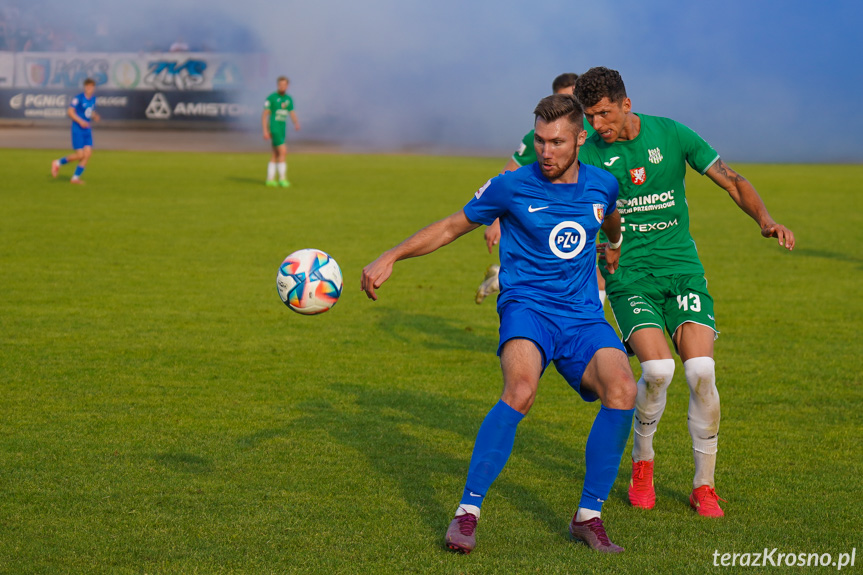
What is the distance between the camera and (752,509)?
4.93 meters

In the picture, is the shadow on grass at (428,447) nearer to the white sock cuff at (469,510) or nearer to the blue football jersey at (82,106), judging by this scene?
the white sock cuff at (469,510)

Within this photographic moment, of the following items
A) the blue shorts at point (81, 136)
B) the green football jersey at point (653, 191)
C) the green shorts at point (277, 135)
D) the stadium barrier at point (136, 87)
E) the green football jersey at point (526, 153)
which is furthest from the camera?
the stadium barrier at point (136, 87)

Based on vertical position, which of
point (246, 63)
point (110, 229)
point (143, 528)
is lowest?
point (143, 528)

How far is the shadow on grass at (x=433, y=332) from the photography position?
8.88m

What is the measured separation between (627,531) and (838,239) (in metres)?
13.5

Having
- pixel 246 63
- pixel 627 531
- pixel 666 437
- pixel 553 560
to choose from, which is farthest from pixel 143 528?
pixel 246 63

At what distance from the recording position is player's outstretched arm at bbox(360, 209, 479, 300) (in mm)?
4340

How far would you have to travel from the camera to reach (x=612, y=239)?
510 cm

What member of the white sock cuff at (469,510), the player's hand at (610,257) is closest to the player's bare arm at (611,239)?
the player's hand at (610,257)

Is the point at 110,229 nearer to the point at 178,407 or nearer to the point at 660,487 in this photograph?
the point at 178,407

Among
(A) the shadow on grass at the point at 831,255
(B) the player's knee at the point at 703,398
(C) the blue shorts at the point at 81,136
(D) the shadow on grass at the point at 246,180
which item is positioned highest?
(C) the blue shorts at the point at 81,136

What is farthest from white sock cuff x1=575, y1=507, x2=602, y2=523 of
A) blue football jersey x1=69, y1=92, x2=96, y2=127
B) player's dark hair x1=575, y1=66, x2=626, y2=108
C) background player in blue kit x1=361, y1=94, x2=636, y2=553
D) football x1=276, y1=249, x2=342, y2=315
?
blue football jersey x1=69, y1=92, x2=96, y2=127

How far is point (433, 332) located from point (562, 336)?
16.2 feet

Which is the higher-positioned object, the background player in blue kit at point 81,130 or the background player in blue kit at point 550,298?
the background player in blue kit at point 81,130
